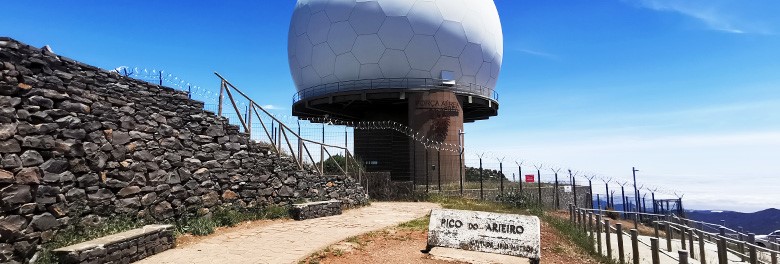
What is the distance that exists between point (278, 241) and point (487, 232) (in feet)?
12.7

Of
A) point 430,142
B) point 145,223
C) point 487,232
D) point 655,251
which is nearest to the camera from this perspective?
point 655,251

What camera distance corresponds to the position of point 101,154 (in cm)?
807

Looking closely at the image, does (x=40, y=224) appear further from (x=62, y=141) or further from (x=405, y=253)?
(x=405, y=253)

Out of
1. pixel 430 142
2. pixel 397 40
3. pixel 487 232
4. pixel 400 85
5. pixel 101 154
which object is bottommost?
pixel 487 232

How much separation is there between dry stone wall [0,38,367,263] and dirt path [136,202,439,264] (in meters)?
1.53

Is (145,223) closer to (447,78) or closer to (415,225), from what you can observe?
(415,225)

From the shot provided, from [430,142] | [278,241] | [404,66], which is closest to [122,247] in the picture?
[278,241]

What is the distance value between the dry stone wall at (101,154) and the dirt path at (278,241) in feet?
5.01

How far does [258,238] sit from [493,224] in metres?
4.51

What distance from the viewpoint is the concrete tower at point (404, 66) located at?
23.9 metres

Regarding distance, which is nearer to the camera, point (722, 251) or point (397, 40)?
point (722, 251)

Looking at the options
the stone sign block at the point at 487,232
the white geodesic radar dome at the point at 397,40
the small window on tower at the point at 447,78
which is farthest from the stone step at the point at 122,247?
the small window on tower at the point at 447,78

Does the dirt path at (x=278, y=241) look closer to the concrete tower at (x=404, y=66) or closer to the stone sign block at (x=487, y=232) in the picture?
the stone sign block at (x=487, y=232)

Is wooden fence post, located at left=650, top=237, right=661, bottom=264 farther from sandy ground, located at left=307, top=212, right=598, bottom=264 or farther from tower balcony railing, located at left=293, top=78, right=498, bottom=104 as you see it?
tower balcony railing, located at left=293, top=78, right=498, bottom=104
